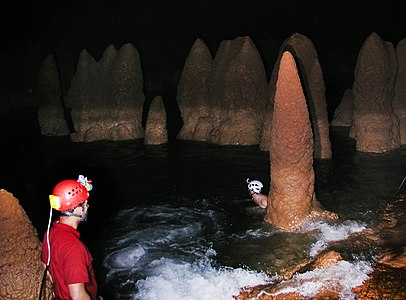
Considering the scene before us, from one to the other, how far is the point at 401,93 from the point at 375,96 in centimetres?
151

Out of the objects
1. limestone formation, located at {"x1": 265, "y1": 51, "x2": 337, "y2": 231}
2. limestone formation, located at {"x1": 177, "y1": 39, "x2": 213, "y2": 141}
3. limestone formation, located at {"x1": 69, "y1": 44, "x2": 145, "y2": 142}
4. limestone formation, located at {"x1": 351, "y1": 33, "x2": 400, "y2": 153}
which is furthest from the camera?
limestone formation, located at {"x1": 69, "y1": 44, "x2": 145, "y2": 142}

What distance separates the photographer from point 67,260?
3.91 m

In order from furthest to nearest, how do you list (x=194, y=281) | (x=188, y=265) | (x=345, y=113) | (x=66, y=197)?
1. (x=345, y=113)
2. (x=188, y=265)
3. (x=194, y=281)
4. (x=66, y=197)

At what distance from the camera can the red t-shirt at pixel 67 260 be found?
3871 mm

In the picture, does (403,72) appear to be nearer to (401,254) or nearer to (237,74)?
(237,74)

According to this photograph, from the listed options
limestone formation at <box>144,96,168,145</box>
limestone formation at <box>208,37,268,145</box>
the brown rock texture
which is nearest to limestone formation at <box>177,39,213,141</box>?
the brown rock texture

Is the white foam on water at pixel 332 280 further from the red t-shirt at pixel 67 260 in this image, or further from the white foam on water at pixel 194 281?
the red t-shirt at pixel 67 260

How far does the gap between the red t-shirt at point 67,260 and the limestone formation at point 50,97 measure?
15.3 meters

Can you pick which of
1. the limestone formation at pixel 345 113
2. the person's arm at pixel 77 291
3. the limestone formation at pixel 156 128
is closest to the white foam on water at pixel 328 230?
the person's arm at pixel 77 291

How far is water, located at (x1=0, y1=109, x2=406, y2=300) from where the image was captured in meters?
6.78

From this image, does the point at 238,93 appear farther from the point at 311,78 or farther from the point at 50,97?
the point at 50,97

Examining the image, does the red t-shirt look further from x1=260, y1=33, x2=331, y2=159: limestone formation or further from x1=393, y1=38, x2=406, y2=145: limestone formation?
x1=393, y1=38, x2=406, y2=145: limestone formation

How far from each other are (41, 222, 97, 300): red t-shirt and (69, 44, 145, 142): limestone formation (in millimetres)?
13095

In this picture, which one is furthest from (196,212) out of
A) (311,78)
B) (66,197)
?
(66,197)
